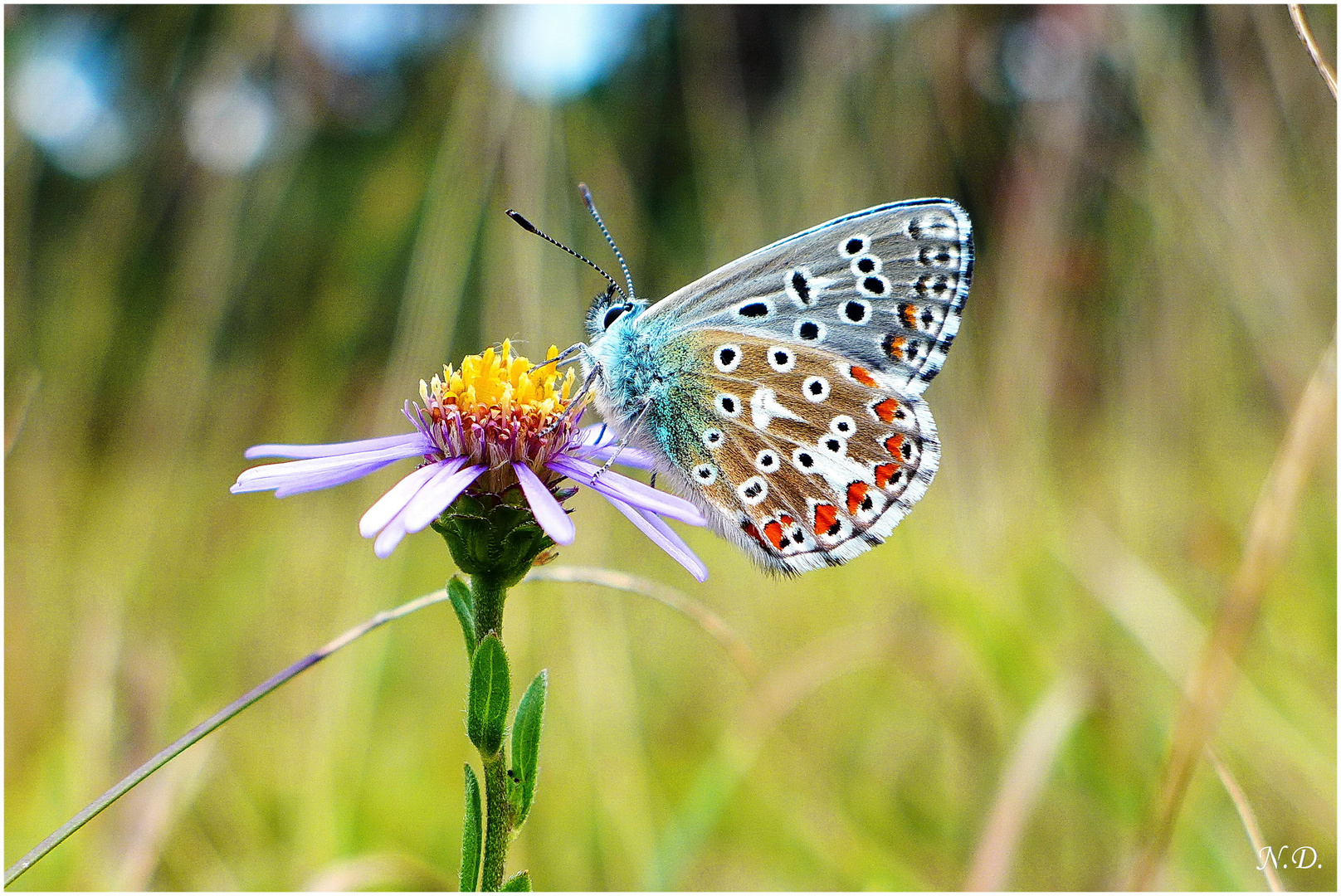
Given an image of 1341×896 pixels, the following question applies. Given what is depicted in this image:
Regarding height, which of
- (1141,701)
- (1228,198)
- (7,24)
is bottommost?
(1141,701)

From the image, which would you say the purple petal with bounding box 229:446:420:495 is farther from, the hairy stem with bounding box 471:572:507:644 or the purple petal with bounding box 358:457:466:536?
the hairy stem with bounding box 471:572:507:644

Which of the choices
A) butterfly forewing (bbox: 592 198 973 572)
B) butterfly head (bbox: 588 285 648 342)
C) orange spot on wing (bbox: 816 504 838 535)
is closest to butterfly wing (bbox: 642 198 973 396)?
butterfly forewing (bbox: 592 198 973 572)

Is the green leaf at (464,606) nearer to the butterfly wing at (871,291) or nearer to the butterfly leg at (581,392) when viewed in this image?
the butterfly leg at (581,392)

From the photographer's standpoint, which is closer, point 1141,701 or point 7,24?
point 1141,701

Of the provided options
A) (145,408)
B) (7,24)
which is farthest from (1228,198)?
(7,24)

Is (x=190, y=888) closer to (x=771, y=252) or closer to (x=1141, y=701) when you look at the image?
(x=771, y=252)

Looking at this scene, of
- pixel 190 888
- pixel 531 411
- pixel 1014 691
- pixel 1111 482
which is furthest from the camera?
pixel 1111 482

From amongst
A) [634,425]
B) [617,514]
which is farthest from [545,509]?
Answer: [617,514]

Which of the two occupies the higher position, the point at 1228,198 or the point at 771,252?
the point at 1228,198
